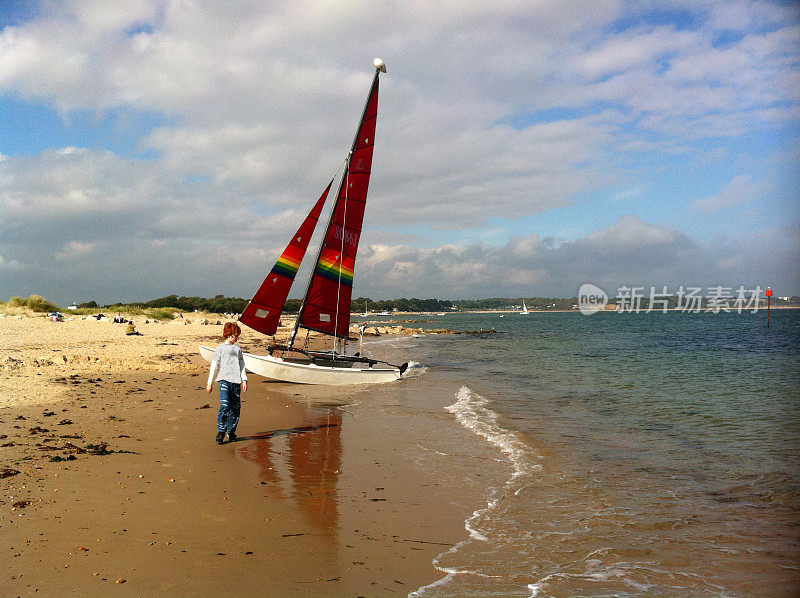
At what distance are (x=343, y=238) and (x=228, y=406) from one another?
10.9m

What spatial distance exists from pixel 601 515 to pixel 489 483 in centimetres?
179

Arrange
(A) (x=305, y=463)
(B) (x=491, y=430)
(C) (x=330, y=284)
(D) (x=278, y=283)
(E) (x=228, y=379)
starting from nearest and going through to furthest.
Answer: (A) (x=305, y=463) < (E) (x=228, y=379) < (B) (x=491, y=430) < (D) (x=278, y=283) < (C) (x=330, y=284)

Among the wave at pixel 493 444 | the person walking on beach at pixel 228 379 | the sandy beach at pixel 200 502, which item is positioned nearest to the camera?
the sandy beach at pixel 200 502

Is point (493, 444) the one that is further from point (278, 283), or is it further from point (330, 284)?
point (330, 284)

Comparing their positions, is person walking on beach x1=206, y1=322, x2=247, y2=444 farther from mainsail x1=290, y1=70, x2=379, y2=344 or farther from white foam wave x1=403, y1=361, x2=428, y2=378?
white foam wave x1=403, y1=361, x2=428, y2=378

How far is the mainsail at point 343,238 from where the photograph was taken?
61.9 feet

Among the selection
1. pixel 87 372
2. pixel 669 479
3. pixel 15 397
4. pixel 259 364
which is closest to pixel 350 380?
pixel 259 364

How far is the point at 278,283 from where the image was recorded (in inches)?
703

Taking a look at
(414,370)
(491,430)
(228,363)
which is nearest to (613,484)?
(491,430)

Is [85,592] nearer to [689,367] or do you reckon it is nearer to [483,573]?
[483,573]

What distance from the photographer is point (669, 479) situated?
8539 mm

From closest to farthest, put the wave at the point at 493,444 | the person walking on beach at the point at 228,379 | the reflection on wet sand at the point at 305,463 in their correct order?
the wave at the point at 493,444 → the reflection on wet sand at the point at 305,463 → the person walking on beach at the point at 228,379

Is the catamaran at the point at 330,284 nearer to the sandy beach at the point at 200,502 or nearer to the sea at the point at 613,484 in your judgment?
the sea at the point at 613,484

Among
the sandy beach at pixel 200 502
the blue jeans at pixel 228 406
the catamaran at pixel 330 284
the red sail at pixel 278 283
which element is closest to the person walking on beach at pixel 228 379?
the blue jeans at pixel 228 406
